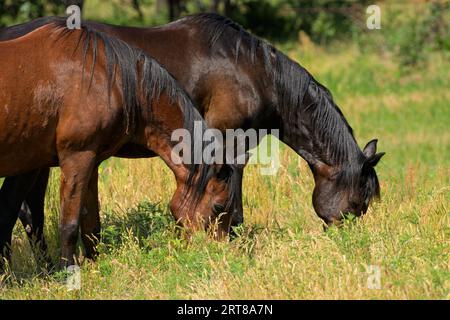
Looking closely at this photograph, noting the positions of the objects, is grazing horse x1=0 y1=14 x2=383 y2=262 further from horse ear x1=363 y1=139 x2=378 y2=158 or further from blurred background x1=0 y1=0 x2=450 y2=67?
blurred background x1=0 y1=0 x2=450 y2=67

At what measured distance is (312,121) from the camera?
7.65 metres

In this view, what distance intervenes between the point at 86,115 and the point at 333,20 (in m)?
13.4

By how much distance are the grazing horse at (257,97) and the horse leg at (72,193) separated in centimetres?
84

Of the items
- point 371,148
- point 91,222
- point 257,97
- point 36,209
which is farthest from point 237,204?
point 36,209

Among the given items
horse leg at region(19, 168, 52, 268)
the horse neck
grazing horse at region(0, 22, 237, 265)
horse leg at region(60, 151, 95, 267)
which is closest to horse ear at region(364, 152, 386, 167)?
the horse neck

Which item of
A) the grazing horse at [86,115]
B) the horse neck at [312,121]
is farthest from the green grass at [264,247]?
the horse neck at [312,121]

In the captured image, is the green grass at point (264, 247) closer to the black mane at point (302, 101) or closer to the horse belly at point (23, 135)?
the black mane at point (302, 101)

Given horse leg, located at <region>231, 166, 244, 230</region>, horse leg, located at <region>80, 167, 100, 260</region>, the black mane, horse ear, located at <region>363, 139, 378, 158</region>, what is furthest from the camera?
horse ear, located at <region>363, 139, 378, 158</region>

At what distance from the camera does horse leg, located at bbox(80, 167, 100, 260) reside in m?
6.89

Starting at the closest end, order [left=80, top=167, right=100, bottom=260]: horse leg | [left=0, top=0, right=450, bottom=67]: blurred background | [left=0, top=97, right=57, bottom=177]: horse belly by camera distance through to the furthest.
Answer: [left=0, top=97, right=57, bottom=177]: horse belly
[left=80, top=167, right=100, bottom=260]: horse leg
[left=0, top=0, right=450, bottom=67]: blurred background

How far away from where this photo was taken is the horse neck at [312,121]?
24.8ft

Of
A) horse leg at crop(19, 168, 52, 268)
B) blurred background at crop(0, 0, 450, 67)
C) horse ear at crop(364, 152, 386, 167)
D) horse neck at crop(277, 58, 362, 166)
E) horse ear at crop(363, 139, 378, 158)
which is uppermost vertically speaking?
blurred background at crop(0, 0, 450, 67)

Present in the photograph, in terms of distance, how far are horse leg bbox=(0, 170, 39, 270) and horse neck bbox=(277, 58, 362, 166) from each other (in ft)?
6.86
